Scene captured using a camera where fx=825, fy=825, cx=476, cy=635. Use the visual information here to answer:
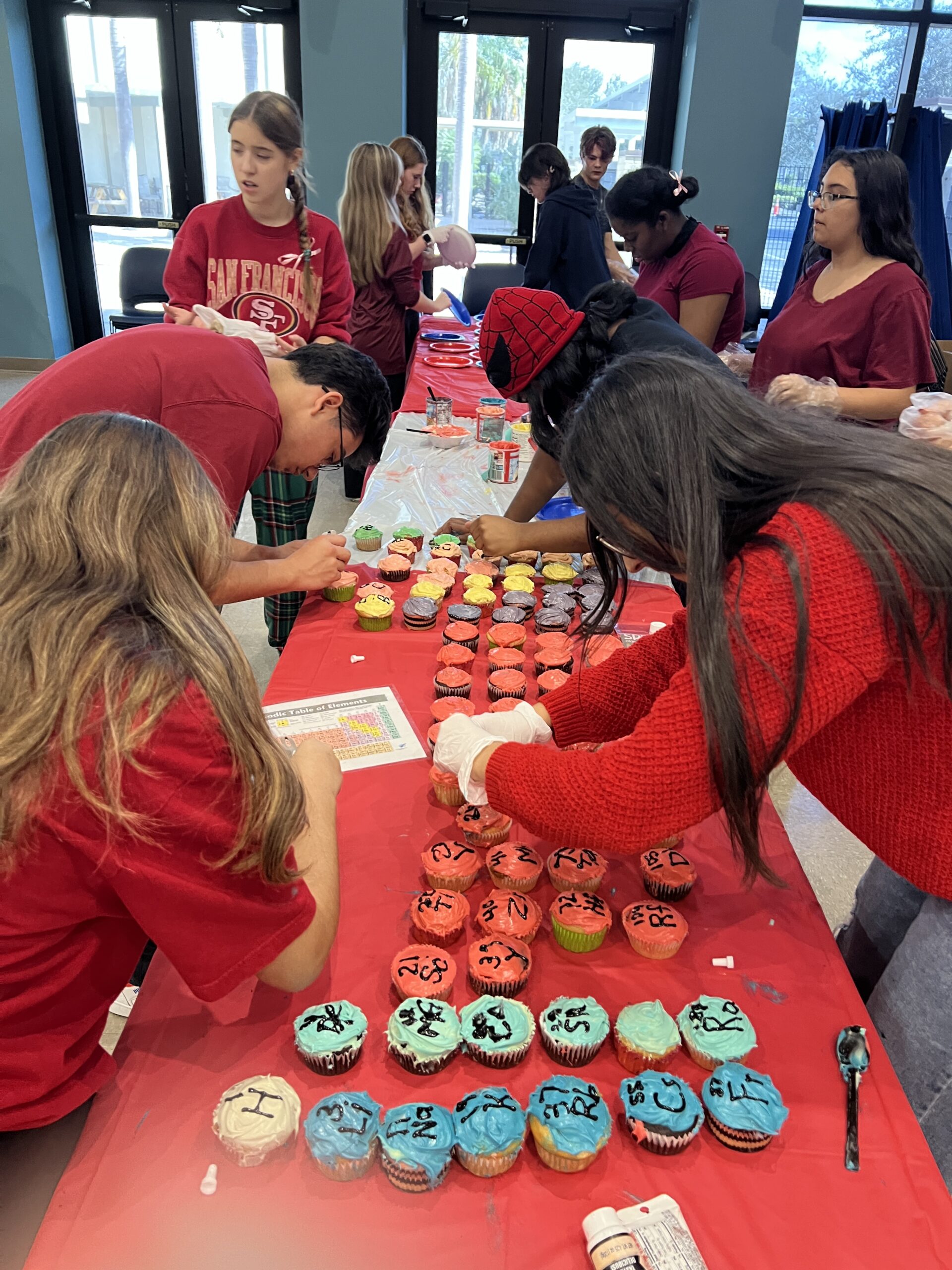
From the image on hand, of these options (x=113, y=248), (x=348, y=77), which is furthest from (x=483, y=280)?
(x=113, y=248)

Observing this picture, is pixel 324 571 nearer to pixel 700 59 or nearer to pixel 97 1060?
pixel 97 1060

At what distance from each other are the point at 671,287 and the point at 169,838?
2840 millimetres

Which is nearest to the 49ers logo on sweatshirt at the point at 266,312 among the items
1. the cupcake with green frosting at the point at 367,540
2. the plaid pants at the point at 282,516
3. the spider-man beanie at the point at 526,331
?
the plaid pants at the point at 282,516

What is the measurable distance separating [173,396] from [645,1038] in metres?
1.37

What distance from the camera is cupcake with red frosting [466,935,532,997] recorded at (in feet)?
3.51

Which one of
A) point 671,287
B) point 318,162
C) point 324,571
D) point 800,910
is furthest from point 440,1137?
point 318,162

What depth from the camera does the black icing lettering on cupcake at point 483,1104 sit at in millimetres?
902

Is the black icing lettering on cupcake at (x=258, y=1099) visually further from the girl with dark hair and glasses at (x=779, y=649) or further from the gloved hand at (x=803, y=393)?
the gloved hand at (x=803, y=393)

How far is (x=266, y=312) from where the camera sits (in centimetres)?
272

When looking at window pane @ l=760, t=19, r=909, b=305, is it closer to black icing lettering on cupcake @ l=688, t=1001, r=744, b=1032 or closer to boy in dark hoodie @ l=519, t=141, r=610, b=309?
boy in dark hoodie @ l=519, t=141, r=610, b=309

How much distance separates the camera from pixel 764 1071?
100cm

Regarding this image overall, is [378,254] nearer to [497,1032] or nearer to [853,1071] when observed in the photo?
[497,1032]

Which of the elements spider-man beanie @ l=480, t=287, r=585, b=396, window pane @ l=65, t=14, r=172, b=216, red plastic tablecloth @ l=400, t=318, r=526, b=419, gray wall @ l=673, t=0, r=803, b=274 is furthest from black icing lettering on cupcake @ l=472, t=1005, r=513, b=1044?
window pane @ l=65, t=14, r=172, b=216

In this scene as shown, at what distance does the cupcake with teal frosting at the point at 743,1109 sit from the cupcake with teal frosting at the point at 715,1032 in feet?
0.08
